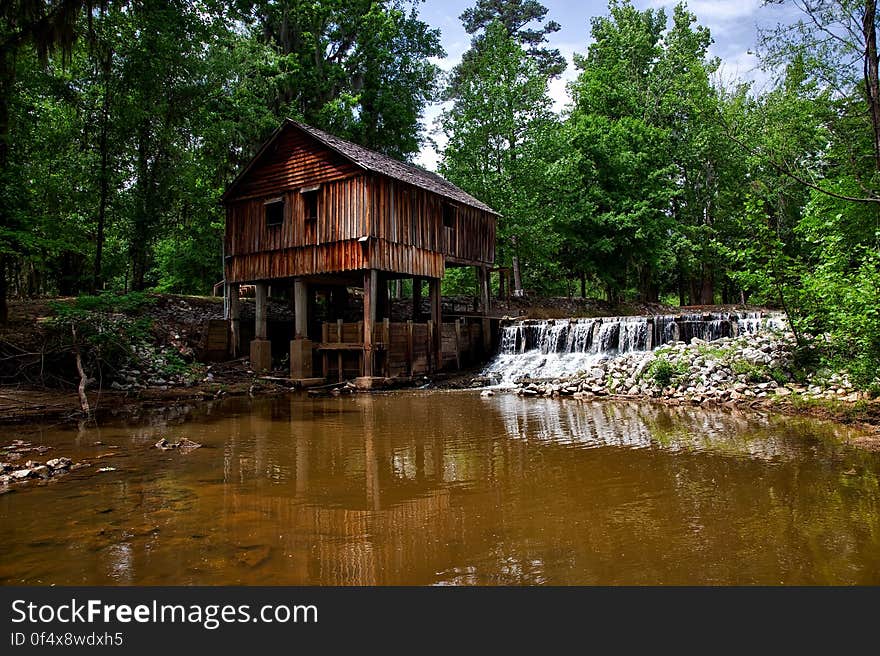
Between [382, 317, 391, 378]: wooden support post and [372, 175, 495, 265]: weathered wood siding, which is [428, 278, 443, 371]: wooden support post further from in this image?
[382, 317, 391, 378]: wooden support post

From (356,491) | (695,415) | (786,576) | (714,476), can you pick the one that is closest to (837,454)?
(714,476)

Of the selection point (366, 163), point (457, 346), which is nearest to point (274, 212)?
point (366, 163)

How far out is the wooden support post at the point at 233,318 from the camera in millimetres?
19094

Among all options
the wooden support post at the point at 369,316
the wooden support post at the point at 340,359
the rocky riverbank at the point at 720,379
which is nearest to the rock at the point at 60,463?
the rocky riverbank at the point at 720,379

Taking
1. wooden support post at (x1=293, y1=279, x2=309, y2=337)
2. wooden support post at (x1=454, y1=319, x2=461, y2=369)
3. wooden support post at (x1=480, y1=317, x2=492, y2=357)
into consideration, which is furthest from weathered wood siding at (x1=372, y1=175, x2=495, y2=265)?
wooden support post at (x1=293, y1=279, x2=309, y2=337)

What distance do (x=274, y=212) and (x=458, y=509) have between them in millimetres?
17326

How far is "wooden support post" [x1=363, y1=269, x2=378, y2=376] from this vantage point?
16497 mm

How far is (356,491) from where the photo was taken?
5109mm

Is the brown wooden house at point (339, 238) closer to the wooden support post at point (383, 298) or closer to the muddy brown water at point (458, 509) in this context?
the wooden support post at point (383, 298)

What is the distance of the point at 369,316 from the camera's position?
54.8ft

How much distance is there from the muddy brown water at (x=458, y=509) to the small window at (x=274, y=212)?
39.6 feet

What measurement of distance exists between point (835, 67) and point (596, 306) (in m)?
22.2

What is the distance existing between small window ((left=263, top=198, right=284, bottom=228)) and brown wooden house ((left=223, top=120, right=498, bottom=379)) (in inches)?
1.6
